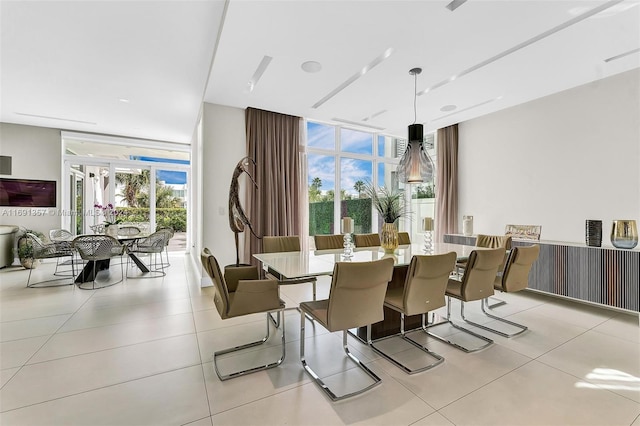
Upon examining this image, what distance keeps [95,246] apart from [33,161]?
143 inches

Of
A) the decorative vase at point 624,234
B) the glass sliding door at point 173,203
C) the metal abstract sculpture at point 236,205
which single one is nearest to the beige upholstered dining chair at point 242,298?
the metal abstract sculpture at point 236,205

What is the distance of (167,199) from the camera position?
7449mm

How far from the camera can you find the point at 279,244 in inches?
134

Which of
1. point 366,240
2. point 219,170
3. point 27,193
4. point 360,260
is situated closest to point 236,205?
point 219,170

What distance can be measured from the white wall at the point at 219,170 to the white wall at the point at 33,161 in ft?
14.4

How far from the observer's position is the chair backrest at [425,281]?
2125 mm

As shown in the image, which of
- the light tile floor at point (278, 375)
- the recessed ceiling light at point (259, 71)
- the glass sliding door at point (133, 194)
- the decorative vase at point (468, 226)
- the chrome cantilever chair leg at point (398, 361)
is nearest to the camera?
the light tile floor at point (278, 375)

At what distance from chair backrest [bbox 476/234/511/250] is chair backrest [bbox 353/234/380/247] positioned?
60.0 inches

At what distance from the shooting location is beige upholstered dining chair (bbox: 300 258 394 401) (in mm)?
1813

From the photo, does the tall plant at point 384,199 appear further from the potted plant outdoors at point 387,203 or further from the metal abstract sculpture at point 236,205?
the metal abstract sculpture at point 236,205

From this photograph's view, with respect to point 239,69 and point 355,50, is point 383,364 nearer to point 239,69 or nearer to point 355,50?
point 355,50

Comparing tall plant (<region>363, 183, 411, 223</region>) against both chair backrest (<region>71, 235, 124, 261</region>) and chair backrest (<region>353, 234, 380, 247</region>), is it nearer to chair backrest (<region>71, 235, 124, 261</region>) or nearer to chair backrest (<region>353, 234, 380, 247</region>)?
chair backrest (<region>353, 234, 380, 247</region>)

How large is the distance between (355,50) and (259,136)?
7.44 ft

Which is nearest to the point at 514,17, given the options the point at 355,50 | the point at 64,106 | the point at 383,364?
the point at 355,50
